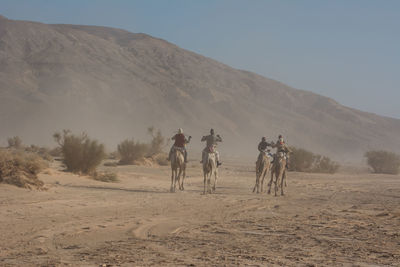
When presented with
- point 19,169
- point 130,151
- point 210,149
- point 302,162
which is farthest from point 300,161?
point 19,169

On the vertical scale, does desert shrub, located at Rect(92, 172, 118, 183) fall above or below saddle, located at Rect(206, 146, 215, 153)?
below

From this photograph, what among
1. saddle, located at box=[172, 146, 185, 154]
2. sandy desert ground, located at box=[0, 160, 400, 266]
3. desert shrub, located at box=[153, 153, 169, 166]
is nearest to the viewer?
sandy desert ground, located at box=[0, 160, 400, 266]

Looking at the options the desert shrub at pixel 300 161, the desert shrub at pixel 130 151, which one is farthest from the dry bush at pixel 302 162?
the desert shrub at pixel 130 151

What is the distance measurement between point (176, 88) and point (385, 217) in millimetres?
101268

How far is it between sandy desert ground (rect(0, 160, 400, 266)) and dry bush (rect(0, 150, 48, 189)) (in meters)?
0.70

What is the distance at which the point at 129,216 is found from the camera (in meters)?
11.7

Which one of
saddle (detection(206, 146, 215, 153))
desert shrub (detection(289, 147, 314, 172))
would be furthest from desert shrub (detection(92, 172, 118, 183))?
desert shrub (detection(289, 147, 314, 172))

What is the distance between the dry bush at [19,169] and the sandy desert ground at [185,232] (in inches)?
27.5

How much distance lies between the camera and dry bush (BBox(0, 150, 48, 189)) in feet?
49.4

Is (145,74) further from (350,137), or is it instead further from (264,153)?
(264,153)

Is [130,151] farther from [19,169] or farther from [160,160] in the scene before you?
[19,169]

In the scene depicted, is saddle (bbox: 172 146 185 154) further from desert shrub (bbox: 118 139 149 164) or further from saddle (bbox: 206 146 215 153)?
desert shrub (bbox: 118 139 149 164)

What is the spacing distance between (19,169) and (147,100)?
87464 millimetres

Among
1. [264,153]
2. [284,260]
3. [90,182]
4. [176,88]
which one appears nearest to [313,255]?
[284,260]
